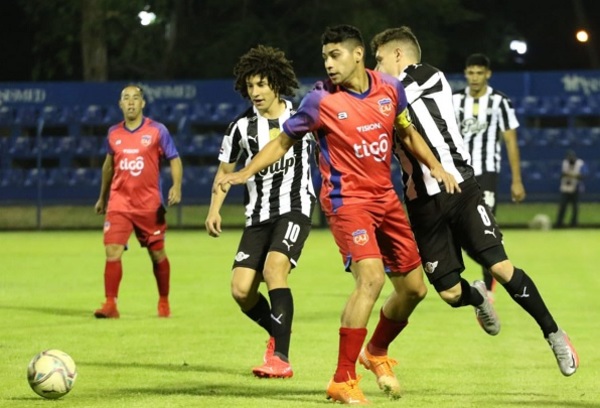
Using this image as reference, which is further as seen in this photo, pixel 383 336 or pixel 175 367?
pixel 175 367

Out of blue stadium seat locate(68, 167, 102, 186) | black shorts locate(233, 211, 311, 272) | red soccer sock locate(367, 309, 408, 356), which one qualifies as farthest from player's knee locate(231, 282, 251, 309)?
blue stadium seat locate(68, 167, 102, 186)

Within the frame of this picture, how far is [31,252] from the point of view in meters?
23.2

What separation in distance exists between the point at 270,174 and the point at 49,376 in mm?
2560

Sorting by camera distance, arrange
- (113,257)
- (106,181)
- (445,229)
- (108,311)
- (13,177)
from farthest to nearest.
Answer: (13,177) → (106,181) → (113,257) → (108,311) → (445,229)

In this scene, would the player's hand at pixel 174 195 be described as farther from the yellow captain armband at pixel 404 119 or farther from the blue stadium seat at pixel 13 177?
the blue stadium seat at pixel 13 177

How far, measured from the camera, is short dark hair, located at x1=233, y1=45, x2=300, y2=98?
10.1 meters

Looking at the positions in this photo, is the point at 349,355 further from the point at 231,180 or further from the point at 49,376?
the point at 49,376

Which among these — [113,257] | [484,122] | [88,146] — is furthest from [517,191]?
[88,146]

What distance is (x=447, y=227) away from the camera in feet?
29.9

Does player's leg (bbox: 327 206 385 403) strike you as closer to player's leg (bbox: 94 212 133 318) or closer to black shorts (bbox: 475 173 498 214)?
player's leg (bbox: 94 212 133 318)

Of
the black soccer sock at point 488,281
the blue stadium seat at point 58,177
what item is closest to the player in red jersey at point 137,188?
the black soccer sock at point 488,281

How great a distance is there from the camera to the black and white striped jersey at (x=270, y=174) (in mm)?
10164

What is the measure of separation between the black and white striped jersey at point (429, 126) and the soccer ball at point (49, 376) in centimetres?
236

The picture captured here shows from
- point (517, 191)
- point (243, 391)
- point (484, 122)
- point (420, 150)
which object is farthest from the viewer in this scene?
point (517, 191)
